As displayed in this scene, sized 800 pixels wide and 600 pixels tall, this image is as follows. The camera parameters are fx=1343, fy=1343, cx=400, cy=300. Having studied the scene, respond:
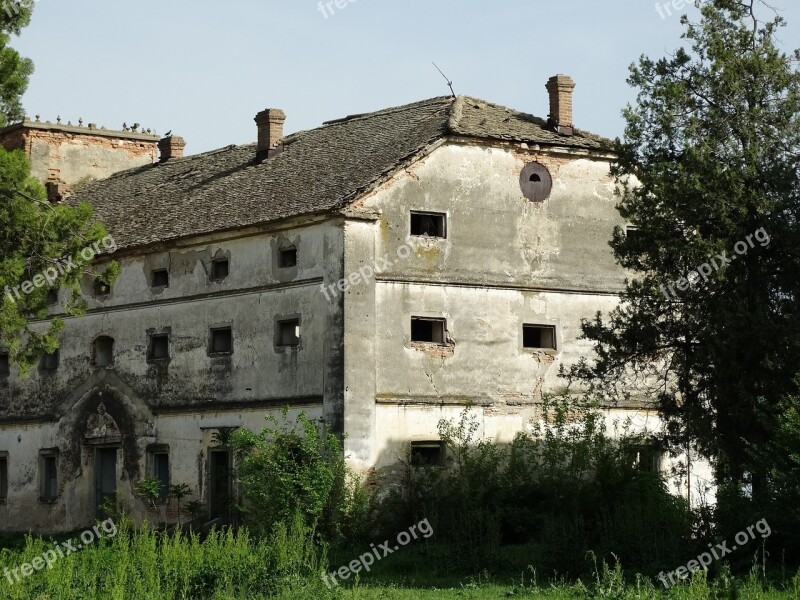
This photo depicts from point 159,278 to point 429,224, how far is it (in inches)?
271

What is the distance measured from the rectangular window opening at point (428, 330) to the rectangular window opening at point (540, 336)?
2.06 meters

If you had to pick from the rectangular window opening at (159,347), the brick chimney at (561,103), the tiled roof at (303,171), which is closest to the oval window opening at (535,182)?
the tiled roof at (303,171)

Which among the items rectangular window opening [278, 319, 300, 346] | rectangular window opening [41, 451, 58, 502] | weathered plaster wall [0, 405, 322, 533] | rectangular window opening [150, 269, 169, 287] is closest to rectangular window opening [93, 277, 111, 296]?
rectangular window opening [150, 269, 169, 287]

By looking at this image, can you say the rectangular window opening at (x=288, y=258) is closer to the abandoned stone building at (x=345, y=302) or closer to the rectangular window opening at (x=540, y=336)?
the abandoned stone building at (x=345, y=302)

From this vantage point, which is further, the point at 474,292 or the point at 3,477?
the point at 3,477

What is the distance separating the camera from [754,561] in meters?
19.0

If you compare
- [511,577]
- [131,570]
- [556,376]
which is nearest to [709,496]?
[556,376]

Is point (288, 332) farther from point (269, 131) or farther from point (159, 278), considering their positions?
point (269, 131)

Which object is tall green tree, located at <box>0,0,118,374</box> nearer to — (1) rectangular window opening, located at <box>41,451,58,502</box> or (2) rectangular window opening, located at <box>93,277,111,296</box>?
(2) rectangular window opening, located at <box>93,277,111,296</box>

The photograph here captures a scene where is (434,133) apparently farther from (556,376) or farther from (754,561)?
(754,561)

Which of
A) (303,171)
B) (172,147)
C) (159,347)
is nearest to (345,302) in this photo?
(303,171)

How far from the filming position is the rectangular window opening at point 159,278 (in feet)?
102

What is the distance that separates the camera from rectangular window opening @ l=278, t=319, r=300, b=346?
28188 millimetres

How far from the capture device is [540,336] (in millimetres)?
29344
